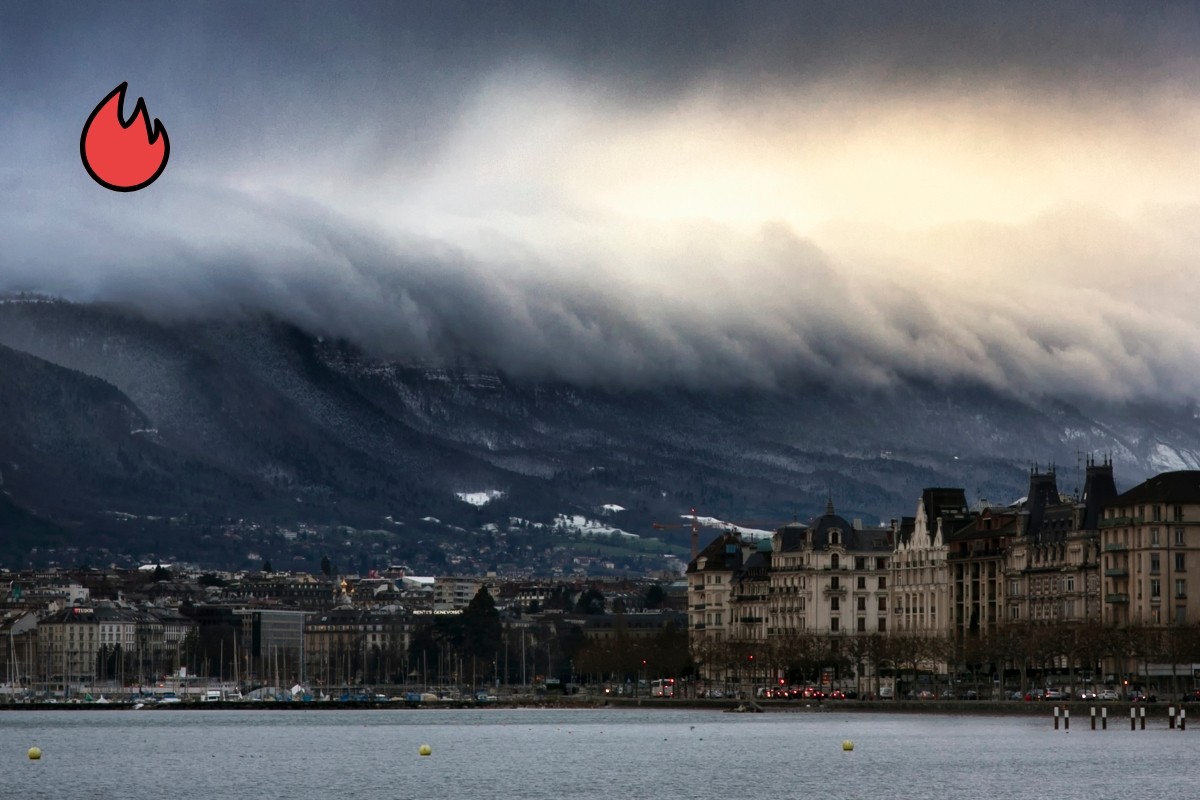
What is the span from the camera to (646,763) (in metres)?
127

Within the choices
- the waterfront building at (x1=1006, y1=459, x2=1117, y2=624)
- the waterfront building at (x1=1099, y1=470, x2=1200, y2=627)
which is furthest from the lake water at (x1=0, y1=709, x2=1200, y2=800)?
the waterfront building at (x1=1006, y1=459, x2=1117, y2=624)

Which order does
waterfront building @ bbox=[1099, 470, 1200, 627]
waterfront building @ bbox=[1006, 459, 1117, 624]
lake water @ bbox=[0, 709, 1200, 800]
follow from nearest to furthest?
1. lake water @ bbox=[0, 709, 1200, 800]
2. waterfront building @ bbox=[1099, 470, 1200, 627]
3. waterfront building @ bbox=[1006, 459, 1117, 624]

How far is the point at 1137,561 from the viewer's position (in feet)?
601

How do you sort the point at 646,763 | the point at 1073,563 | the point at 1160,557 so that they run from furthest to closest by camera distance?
the point at 1073,563
the point at 1160,557
the point at 646,763

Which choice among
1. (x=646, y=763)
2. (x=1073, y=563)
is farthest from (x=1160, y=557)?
(x=646, y=763)

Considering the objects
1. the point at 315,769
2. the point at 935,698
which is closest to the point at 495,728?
the point at 935,698

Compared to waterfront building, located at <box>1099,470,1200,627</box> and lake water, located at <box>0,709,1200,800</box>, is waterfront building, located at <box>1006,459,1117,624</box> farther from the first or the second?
lake water, located at <box>0,709,1200,800</box>

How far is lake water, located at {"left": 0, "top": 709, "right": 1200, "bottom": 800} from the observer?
10369 cm

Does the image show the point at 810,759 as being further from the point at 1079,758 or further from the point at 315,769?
the point at 315,769

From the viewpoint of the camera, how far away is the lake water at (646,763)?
104m

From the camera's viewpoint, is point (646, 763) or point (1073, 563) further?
point (1073, 563)

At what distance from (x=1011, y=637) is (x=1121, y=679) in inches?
569

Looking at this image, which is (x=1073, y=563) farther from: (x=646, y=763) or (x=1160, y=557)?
(x=646, y=763)

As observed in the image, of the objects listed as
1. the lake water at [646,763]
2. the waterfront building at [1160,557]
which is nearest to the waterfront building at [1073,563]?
the waterfront building at [1160,557]
